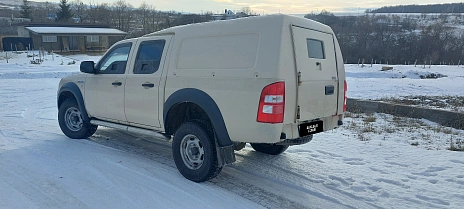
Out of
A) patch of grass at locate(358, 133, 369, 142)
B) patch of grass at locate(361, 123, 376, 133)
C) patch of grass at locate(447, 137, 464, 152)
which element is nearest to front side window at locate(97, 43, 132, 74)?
patch of grass at locate(358, 133, 369, 142)

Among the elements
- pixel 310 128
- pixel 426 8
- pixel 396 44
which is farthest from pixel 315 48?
pixel 426 8

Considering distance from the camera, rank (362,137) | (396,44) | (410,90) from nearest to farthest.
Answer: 1. (362,137)
2. (410,90)
3. (396,44)

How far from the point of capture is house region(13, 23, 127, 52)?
41219 mm

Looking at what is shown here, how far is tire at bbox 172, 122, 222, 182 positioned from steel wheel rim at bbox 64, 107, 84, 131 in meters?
2.80

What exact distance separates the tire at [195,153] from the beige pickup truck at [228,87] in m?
0.01

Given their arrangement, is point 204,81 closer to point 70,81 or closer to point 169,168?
point 169,168

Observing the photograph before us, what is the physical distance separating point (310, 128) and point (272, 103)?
771mm

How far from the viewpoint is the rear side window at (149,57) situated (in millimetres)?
4746

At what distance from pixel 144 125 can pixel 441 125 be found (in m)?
7.06

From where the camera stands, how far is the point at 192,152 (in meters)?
4.40

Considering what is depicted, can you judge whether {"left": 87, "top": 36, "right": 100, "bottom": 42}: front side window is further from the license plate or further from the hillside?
the hillside

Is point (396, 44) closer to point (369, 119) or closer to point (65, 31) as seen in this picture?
point (65, 31)

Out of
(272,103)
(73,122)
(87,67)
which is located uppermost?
(87,67)

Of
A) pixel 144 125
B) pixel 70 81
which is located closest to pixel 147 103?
pixel 144 125
